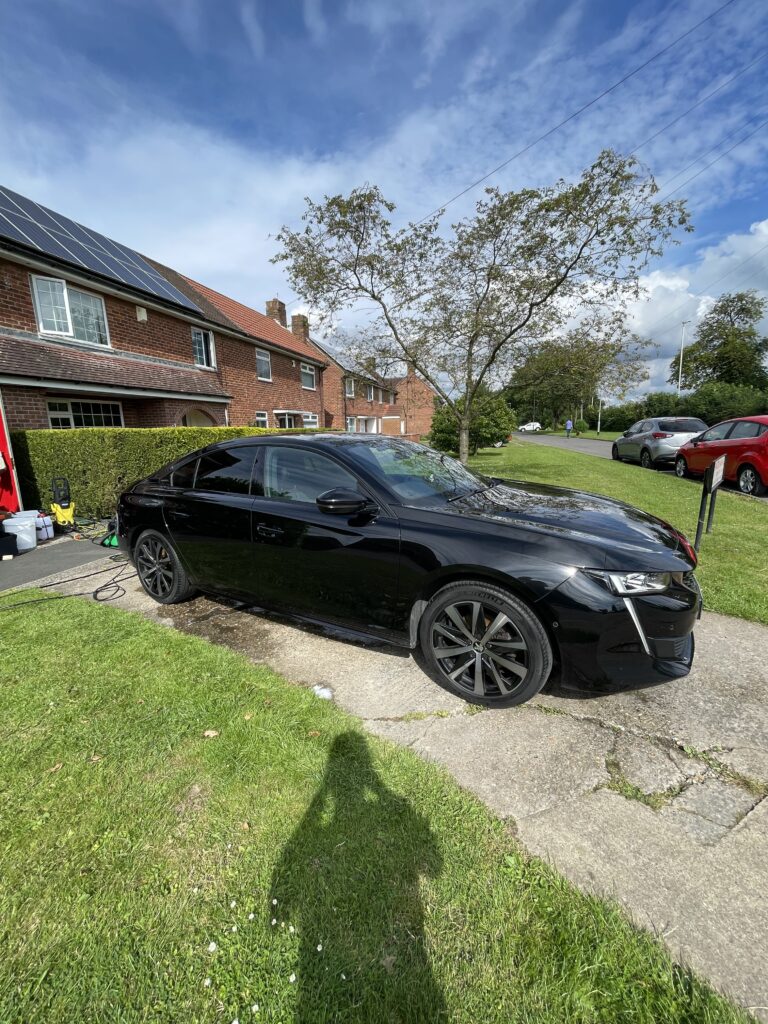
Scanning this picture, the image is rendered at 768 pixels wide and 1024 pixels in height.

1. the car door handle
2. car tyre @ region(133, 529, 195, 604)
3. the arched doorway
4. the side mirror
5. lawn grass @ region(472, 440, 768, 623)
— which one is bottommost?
lawn grass @ region(472, 440, 768, 623)

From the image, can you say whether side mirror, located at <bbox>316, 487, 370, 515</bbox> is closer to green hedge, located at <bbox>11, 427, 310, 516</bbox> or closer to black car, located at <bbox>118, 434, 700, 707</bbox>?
black car, located at <bbox>118, 434, 700, 707</bbox>

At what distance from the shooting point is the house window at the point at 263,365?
59.8 ft

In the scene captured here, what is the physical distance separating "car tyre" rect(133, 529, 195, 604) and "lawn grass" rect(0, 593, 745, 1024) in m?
1.56

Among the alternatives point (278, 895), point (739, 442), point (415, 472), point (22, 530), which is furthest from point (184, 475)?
point (739, 442)

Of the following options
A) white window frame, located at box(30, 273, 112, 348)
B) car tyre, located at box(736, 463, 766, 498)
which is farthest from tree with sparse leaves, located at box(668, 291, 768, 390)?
white window frame, located at box(30, 273, 112, 348)

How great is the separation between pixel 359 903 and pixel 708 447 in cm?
1221

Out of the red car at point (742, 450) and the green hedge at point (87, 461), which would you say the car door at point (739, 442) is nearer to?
the red car at point (742, 450)

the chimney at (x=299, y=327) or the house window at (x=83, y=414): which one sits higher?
the chimney at (x=299, y=327)

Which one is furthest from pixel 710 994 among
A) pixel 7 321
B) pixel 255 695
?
pixel 7 321

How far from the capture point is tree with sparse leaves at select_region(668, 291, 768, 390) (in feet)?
133

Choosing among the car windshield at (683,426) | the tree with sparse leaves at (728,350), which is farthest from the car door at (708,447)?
the tree with sparse leaves at (728,350)

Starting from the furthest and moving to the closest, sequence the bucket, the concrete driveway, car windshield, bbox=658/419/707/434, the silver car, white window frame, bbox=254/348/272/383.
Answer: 1. white window frame, bbox=254/348/272/383
2. car windshield, bbox=658/419/707/434
3. the silver car
4. the bucket
5. the concrete driveway

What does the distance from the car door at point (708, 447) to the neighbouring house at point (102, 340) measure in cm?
1408

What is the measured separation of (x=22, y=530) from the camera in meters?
6.10
